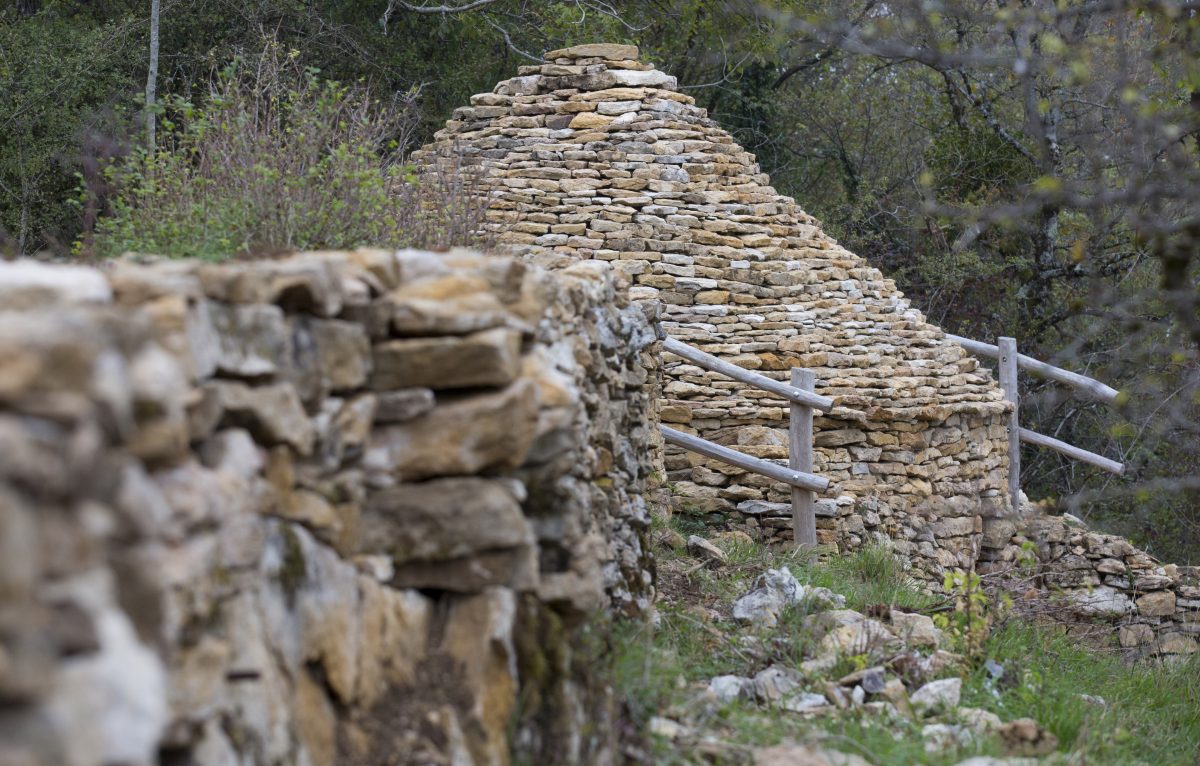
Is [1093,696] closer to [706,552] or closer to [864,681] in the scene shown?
[864,681]

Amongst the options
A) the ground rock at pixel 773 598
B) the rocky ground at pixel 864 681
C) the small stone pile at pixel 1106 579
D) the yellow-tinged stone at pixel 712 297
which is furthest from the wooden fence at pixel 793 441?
the ground rock at pixel 773 598

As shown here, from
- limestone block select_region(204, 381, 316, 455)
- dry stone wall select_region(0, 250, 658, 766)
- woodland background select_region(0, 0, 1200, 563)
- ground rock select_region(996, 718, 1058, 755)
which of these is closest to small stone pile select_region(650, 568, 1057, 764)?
ground rock select_region(996, 718, 1058, 755)

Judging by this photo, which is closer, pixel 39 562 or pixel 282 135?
pixel 39 562

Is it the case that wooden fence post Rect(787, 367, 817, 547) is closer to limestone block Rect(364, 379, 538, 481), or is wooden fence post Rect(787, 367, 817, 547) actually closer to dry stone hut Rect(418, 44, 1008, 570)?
dry stone hut Rect(418, 44, 1008, 570)

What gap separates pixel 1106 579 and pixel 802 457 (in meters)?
3.17

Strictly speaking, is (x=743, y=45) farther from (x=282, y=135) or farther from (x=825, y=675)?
(x=825, y=675)

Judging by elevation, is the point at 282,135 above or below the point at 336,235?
above

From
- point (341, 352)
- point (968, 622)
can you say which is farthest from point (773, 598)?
point (341, 352)

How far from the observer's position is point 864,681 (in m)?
4.98

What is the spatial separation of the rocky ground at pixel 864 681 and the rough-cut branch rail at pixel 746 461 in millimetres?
964

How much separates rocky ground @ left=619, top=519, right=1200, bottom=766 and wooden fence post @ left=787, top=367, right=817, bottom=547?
37.9 inches

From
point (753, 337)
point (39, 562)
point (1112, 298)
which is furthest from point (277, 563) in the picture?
point (753, 337)

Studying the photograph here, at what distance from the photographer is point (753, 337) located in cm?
909

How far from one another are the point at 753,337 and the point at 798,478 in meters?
1.37
